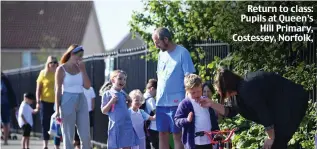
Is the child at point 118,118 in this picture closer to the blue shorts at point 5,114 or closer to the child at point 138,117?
the child at point 138,117

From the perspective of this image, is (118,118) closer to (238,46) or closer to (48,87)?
(238,46)

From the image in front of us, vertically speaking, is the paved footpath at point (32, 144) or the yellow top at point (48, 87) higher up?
the yellow top at point (48, 87)

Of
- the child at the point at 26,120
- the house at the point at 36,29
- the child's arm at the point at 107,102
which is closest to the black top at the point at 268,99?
the child's arm at the point at 107,102

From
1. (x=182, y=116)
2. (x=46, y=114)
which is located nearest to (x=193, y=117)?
(x=182, y=116)

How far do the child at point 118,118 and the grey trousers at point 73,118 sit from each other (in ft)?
2.54

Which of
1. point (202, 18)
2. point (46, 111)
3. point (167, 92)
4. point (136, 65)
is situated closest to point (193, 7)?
point (202, 18)

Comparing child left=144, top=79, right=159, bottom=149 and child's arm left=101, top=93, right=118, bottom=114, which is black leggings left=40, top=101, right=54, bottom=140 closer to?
child left=144, top=79, right=159, bottom=149

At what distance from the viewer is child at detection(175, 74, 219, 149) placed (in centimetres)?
1087

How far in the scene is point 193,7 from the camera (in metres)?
16.4

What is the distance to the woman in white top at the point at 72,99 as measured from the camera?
13.7 metres

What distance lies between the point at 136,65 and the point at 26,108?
4561 millimetres

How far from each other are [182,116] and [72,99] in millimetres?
3152

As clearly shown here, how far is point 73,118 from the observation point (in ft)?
45.1

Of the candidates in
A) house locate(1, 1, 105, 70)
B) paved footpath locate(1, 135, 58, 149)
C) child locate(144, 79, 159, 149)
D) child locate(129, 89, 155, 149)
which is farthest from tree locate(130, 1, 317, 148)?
house locate(1, 1, 105, 70)
